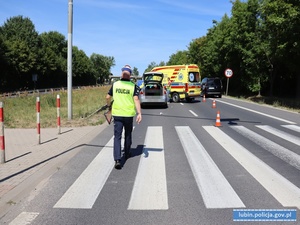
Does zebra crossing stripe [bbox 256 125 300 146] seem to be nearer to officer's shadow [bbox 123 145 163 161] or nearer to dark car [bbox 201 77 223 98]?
officer's shadow [bbox 123 145 163 161]

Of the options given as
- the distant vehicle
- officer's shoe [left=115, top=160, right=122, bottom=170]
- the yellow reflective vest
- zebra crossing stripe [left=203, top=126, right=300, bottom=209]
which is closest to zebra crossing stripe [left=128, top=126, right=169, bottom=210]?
officer's shoe [left=115, top=160, right=122, bottom=170]

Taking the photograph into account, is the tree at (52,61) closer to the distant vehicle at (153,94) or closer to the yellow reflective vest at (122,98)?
the distant vehicle at (153,94)

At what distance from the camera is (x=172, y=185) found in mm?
5648

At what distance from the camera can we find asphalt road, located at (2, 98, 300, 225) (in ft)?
14.5

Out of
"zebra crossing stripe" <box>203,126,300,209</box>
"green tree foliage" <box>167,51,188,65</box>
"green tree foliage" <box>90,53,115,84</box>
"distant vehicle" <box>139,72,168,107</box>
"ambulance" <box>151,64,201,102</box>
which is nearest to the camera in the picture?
"zebra crossing stripe" <box>203,126,300,209</box>

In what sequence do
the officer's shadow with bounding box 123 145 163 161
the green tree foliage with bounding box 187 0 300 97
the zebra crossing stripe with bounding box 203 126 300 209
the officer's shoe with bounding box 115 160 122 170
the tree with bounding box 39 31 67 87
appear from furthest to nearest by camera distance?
the tree with bounding box 39 31 67 87 < the green tree foliage with bounding box 187 0 300 97 < the officer's shadow with bounding box 123 145 163 161 < the officer's shoe with bounding box 115 160 122 170 < the zebra crossing stripe with bounding box 203 126 300 209

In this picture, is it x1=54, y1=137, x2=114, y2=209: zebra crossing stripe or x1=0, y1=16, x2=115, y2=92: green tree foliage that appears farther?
x1=0, y1=16, x2=115, y2=92: green tree foliage

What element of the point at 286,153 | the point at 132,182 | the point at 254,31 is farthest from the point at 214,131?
the point at 254,31

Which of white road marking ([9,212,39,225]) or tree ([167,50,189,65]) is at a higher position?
Result: tree ([167,50,189,65])

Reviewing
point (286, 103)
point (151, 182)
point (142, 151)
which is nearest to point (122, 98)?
point (151, 182)

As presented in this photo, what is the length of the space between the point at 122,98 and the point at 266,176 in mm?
2995

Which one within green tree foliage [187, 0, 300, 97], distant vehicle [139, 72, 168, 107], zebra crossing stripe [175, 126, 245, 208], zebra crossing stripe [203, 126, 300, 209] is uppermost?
green tree foliage [187, 0, 300, 97]

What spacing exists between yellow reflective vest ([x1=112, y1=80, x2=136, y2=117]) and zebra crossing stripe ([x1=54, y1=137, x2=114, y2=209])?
1.09 metres

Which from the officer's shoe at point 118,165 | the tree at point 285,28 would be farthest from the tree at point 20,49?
the officer's shoe at point 118,165
